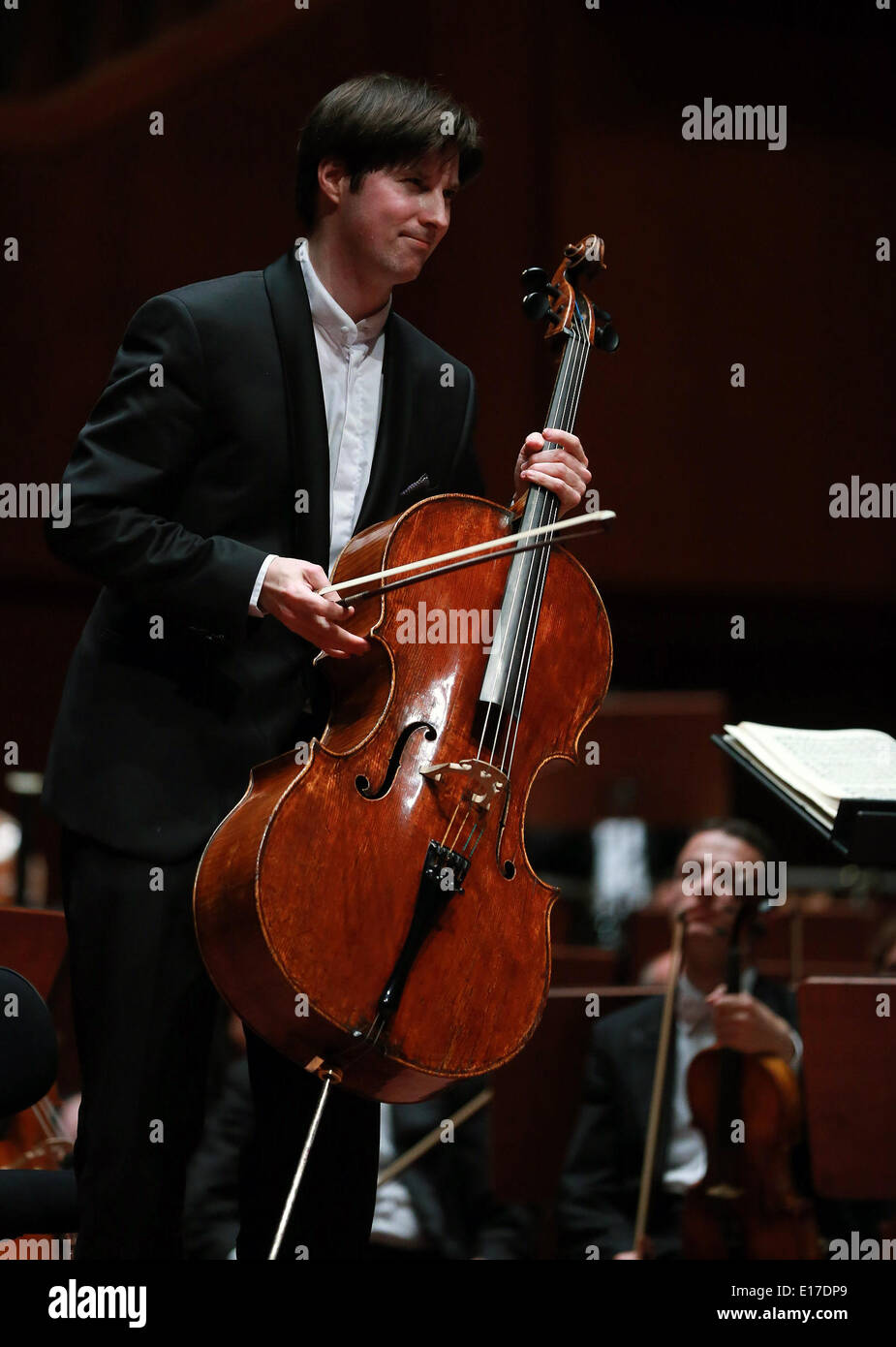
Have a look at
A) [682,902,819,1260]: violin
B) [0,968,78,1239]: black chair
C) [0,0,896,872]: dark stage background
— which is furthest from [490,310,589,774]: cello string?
[0,0,896,872]: dark stage background

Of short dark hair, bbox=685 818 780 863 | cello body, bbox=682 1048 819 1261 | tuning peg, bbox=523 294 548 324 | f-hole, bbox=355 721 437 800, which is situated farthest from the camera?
short dark hair, bbox=685 818 780 863

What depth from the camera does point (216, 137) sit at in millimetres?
4270

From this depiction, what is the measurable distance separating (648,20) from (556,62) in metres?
0.30

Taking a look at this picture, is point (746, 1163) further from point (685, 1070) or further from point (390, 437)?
point (390, 437)

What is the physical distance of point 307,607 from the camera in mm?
1620

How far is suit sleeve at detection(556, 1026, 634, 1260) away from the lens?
2926 millimetres

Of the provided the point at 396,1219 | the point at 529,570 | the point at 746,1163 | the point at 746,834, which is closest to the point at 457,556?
the point at 529,570

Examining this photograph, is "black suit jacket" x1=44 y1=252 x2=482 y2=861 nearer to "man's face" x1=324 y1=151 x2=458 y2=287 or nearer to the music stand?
"man's face" x1=324 y1=151 x2=458 y2=287

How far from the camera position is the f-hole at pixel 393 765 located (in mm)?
1594

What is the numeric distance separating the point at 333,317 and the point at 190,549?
376mm

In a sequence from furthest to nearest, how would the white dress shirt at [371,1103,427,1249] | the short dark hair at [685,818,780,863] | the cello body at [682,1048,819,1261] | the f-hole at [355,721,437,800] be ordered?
the white dress shirt at [371,1103,427,1249], the short dark hair at [685,818,780,863], the cello body at [682,1048,819,1261], the f-hole at [355,721,437,800]

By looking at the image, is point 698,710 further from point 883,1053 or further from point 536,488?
point 536,488
